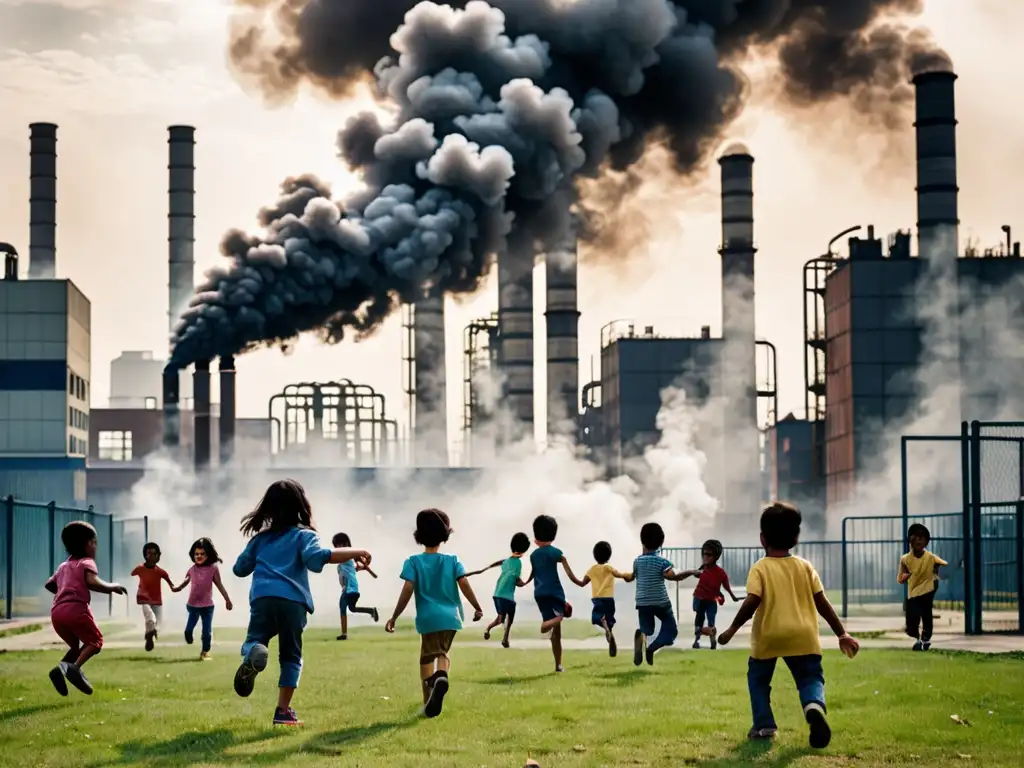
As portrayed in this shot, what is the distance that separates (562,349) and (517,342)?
1.92m

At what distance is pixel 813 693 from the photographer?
9.04 meters

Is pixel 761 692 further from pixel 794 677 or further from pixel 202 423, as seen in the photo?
pixel 202 423

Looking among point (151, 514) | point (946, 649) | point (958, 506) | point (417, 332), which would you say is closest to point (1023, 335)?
point (958, 506)

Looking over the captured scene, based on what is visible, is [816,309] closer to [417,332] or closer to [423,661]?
[417,332]

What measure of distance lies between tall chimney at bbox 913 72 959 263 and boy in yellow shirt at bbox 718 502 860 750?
159ft

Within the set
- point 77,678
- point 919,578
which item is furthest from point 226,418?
point 77,678

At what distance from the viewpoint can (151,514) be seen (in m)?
51.4

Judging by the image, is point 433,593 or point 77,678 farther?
point 77,678

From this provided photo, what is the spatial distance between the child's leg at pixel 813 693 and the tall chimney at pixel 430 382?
58226 mm

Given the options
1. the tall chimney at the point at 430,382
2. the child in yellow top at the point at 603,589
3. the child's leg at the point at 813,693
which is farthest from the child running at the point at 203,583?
the tall chimney at the point at 430,382

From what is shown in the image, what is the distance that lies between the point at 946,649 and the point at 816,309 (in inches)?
1789

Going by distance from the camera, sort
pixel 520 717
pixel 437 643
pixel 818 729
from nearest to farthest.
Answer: pixel 818 729 < pixel 437 643 < pixel 520 717

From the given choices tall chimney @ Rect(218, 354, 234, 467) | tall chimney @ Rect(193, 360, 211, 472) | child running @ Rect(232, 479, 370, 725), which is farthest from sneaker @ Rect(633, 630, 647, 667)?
tall chimney @ Rect(218, 354, 234, 467)

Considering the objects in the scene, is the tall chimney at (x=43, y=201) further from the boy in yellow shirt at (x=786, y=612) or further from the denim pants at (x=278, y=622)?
the boy in yellow shirt at (x=786, y=612)
